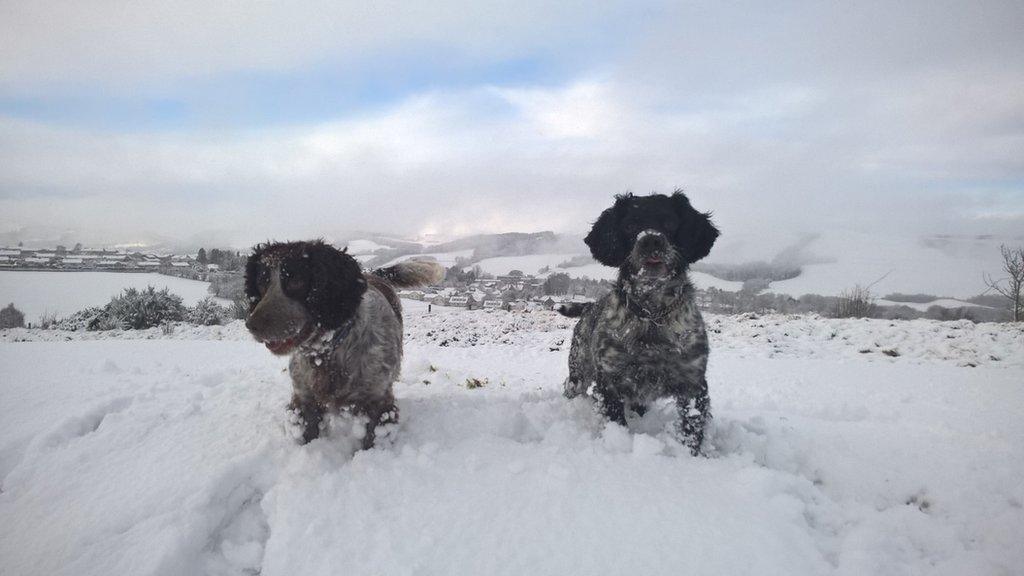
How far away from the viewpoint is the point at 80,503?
260 centimetres

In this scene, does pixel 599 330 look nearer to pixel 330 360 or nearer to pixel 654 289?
pixel 654 289

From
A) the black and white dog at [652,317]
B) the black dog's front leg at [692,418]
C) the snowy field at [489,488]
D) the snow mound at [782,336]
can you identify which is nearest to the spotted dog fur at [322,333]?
the snowy field at [489,488]

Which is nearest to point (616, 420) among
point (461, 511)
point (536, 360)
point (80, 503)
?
point (461, 511)

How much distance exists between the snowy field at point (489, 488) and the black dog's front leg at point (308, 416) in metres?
0.16

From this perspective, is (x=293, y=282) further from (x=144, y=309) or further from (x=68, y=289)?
(x=68, y=289)

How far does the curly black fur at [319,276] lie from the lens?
3273 mm

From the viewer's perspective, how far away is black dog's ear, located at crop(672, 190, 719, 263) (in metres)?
3.82

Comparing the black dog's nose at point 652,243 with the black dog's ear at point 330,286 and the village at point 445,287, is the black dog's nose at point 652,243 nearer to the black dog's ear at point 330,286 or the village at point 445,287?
the black dog's ear at point 330,286

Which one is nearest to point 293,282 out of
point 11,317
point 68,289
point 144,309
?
point 144,309

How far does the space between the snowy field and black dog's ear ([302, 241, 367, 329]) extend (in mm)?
962

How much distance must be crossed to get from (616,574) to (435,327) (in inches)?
564

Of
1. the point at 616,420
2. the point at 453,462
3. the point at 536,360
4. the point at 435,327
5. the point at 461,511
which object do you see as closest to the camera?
the point at 461,511

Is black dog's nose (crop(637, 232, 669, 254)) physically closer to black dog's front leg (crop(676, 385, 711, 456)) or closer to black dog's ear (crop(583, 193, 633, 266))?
black dog's ear (crop(583, 193, 633, 266))

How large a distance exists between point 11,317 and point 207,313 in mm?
5596
